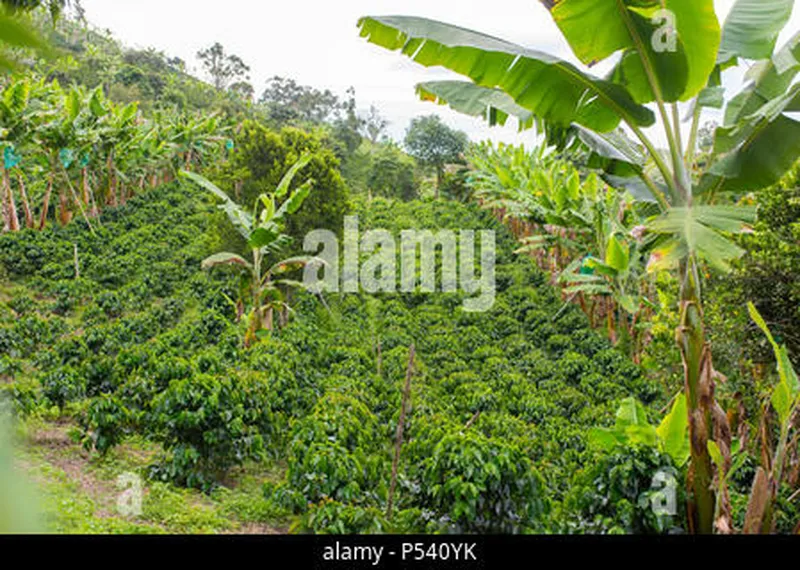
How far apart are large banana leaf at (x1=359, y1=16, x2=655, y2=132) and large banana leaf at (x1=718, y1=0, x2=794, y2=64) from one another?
78cm

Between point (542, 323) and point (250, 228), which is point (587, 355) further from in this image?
point (250, 228)

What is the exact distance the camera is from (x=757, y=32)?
4105 mm

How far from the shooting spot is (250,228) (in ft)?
29.7

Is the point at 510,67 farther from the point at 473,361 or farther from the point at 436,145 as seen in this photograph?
the point at 436,145

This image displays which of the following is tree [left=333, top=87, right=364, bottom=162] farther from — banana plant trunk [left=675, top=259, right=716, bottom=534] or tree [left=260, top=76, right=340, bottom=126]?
banana plant trunk [left=675, top=259, right=716, bottom=534]

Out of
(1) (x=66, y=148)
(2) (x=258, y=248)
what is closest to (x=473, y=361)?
(2) (x=258, y=248)

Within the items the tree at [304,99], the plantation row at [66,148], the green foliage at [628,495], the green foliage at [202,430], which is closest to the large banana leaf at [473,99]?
the green foliage at [628,495]

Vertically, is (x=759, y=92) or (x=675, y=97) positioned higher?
(x=759, y=92)

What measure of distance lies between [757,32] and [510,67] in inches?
71.0

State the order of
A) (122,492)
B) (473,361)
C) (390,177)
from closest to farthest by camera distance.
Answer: (122,492) < (473,361) < (390,177)

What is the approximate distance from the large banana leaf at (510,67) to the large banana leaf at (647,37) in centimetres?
19

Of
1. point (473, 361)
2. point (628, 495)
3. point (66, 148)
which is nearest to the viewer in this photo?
point (628, 495)

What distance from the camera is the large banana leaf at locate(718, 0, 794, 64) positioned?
13.3ft
